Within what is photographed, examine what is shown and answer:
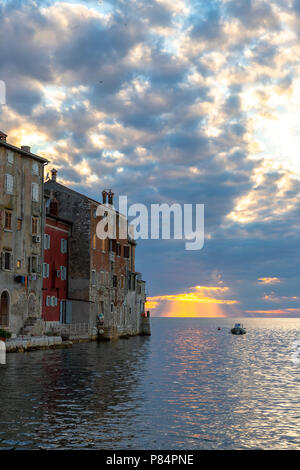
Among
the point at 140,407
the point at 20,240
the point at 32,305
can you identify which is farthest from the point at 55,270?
the point at 140,407

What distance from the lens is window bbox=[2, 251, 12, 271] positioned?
159 ft

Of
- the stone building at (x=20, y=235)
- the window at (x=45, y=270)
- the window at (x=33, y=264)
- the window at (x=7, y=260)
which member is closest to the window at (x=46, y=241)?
the window at (x=45, y=270)

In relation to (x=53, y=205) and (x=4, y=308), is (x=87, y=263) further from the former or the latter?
(x=4, y=308)

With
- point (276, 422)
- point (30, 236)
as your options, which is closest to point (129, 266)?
point (30, 236)

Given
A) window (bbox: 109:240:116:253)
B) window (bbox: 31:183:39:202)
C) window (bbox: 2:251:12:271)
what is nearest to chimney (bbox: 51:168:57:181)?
window (bbox: 109:240:116:253)

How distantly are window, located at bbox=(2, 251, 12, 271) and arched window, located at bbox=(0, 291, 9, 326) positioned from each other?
2.23 m

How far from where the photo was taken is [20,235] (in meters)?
51.2

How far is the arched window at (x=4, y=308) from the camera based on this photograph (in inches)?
1893

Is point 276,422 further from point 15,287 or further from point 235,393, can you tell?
point 15,287

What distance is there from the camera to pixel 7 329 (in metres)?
48.3

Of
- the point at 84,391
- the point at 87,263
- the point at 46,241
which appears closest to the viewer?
the point at 84,391

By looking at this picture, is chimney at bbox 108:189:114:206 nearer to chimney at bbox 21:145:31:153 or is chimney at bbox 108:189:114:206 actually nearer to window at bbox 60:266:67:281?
window at bbox 60:266:67:281

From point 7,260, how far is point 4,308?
427 centimetres

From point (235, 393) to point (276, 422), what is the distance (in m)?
7.97
